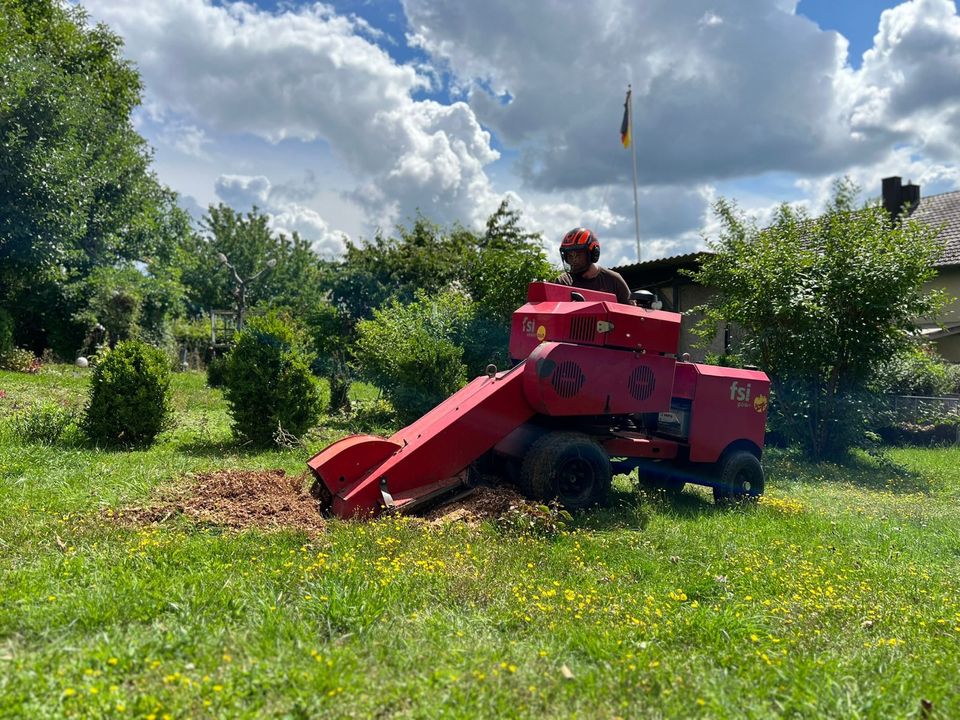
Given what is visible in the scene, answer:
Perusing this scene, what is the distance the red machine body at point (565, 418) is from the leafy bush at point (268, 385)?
347cm

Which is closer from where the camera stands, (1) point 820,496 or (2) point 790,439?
(1) point 820,496

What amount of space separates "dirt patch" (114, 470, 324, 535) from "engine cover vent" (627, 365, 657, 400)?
109 inches

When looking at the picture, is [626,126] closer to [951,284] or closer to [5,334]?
[951,284]

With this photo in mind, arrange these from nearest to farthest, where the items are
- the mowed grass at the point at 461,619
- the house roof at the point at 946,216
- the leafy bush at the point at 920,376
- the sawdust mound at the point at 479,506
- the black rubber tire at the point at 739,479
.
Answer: the mowed grass at the point at 461,619 < the sawdust mound at the point at 479,506 < the black rubber tire at the point at 739,479 < the leafy bush at the point at 920,376 < the house roof at the point at 946,216

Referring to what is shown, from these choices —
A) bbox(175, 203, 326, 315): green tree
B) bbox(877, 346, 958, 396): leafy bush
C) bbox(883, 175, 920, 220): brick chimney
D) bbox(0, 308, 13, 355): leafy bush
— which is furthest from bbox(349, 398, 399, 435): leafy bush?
bbox(175, 203, 326, 315): green tree

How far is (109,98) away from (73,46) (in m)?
1.75

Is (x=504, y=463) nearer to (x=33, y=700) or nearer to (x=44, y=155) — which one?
(x=33, y=700)

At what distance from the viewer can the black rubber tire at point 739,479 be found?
6773 millimetres

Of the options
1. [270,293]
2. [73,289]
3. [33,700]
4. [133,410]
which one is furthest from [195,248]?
[33,700]

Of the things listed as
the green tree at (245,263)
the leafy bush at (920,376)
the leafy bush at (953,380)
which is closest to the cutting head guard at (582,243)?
the leafy bush at (920,376)

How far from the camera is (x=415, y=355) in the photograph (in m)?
11.2

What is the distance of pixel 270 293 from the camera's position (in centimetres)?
4112

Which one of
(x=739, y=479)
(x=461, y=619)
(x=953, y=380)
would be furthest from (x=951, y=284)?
(x=461, y=619)

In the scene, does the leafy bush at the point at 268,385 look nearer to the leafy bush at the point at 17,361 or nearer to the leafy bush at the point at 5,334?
the leafy bush at the point at 17,361
